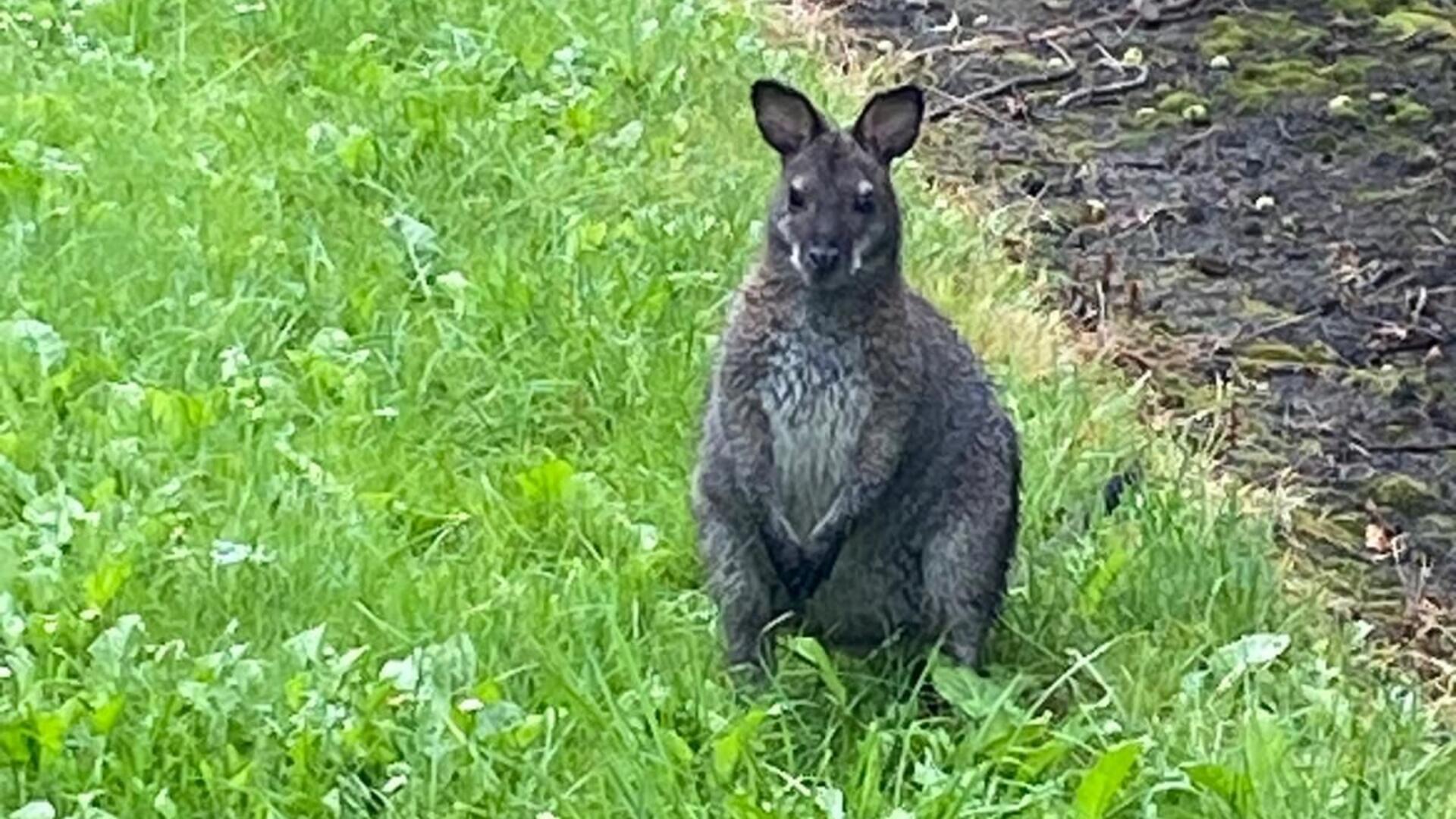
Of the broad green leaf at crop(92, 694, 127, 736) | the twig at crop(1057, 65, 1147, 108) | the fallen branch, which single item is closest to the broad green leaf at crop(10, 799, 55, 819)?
the broad green leaf at crop(92, 694, 127, 736)

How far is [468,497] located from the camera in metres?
5.29

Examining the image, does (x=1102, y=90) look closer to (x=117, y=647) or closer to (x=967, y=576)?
(x=967, y=576)

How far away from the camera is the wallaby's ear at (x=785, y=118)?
486cm

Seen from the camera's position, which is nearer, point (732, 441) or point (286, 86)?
point (732, 441)

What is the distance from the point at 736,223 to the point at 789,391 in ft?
5.91

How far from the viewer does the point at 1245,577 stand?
200 inches

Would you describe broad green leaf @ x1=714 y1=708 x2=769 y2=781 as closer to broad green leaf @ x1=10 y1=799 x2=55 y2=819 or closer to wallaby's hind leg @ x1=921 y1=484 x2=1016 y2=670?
wallaby's hind leg @ x1=921 y1=484 x2=1016 y2=670

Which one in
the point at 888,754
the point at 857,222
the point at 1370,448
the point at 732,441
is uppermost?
the point at 857,222

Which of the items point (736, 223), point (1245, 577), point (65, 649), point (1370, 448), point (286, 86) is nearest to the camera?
point (65, 649)

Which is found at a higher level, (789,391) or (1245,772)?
(789,391)

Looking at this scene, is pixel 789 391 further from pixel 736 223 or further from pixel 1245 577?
pixel 736 223

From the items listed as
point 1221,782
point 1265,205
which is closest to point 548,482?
point 1221,782

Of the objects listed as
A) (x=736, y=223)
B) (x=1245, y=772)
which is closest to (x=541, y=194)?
(x=736, y=223)

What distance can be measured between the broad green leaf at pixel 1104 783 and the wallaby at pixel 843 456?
0.59 meters
